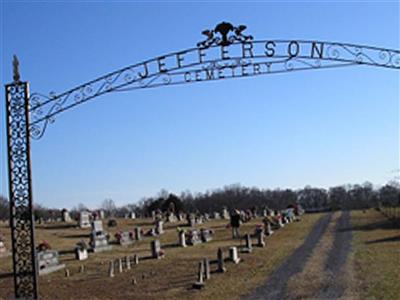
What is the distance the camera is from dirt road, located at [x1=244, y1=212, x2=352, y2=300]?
17547 millimetres

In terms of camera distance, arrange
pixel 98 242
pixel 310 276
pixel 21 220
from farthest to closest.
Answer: pixel 98 242
pixel 310 276
pixel 21 220

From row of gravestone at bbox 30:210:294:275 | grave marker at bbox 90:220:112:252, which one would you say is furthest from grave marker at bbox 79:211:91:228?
grave marker at bbox 90:220:112:252

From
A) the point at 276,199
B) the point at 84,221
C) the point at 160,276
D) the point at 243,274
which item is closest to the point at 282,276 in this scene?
the point at 243,274

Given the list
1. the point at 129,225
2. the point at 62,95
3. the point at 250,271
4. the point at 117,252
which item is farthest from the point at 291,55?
the point at 129,225

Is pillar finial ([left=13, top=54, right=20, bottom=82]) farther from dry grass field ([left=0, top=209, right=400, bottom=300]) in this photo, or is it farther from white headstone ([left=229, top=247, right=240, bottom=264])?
white headstone ([left=229, top=247, right=240, bottom=264])

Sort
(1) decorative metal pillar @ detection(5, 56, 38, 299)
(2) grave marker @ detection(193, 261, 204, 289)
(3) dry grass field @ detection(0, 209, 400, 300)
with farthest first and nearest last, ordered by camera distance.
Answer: (2) grave marker @ detection(193, 261, 204, 289)
(3) dry grass field @ detection(0, 209, 400, 300)
(1) decorative metal pillar @ detection(5, 56, 38, 299)

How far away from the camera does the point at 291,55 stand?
36.9ft

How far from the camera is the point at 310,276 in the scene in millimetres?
20875

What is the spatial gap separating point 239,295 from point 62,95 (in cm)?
881

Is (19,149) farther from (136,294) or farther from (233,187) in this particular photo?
(233,187)

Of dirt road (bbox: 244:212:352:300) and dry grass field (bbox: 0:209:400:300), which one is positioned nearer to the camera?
dirt road (bbox: 244:212:352:300)

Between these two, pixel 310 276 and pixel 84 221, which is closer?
pixel 310 276

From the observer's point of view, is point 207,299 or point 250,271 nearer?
point 207,299

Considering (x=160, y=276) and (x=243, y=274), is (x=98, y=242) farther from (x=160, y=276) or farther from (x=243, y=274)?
(x=243, y=274)
